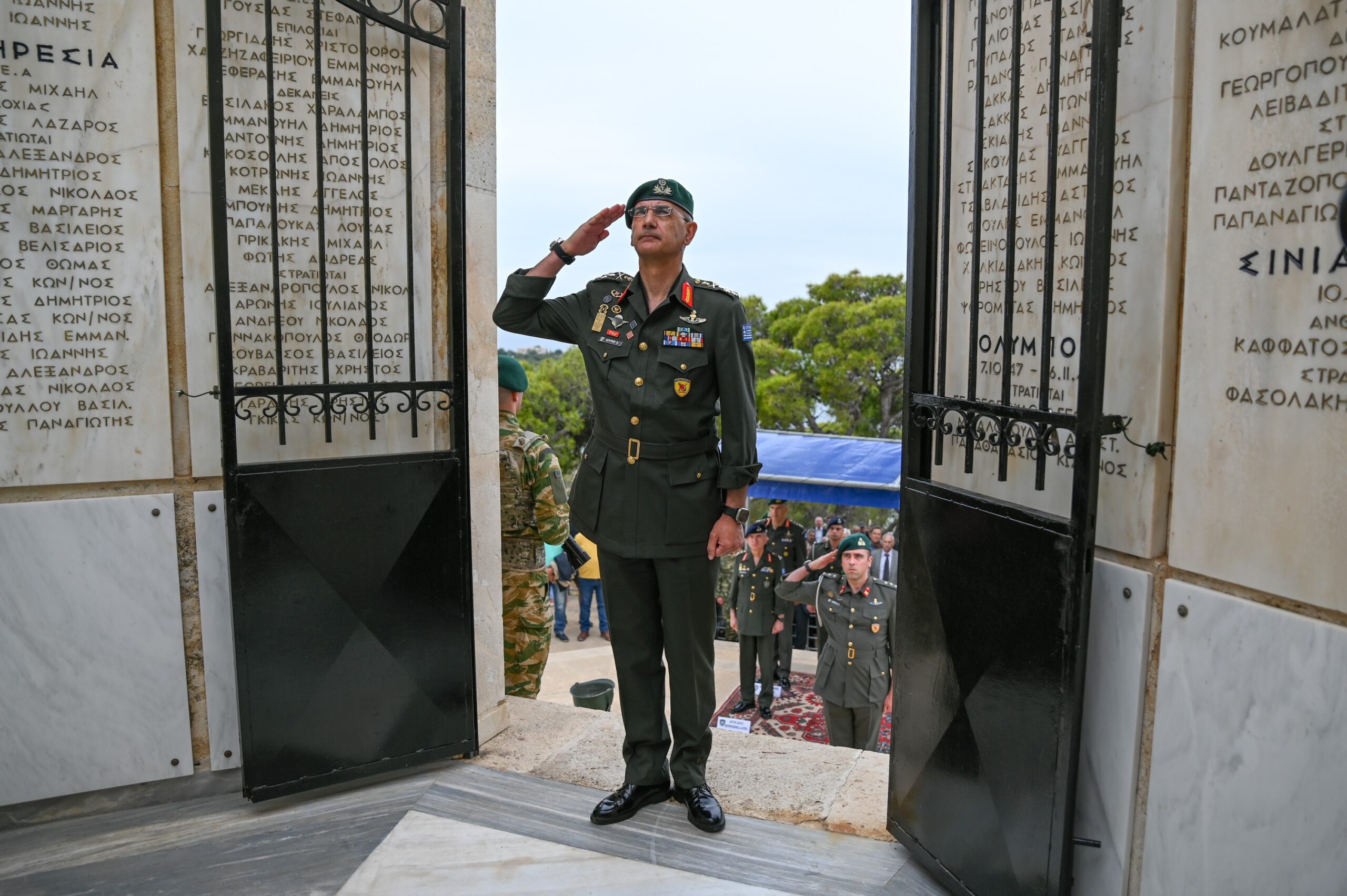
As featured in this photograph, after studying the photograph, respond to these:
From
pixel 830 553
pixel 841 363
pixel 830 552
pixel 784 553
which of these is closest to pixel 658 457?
pixel 830 553

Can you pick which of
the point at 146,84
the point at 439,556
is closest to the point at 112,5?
the point at 146,84

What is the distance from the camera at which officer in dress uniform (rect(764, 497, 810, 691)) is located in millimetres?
9633

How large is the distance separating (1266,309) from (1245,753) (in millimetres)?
905

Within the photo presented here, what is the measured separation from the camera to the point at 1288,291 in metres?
1.81

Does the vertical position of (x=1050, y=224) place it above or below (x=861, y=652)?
above

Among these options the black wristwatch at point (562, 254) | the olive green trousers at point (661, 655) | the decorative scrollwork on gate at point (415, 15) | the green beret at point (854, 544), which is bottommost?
the green beret at point (854, 544)

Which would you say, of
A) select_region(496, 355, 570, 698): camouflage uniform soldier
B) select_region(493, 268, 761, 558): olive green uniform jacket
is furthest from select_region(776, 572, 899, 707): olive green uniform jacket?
select_region(493, 268, 761, 558): olive green uniform jacket

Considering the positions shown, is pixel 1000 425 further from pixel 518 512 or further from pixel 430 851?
pixel 518 512

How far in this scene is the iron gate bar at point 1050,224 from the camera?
218cm

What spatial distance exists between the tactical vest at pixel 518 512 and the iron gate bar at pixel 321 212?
1.44 m

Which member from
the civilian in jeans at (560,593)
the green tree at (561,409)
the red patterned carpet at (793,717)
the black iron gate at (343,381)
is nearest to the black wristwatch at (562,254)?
the black iron gate at (343,381)

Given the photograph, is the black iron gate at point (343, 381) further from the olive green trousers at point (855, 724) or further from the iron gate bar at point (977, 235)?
the olive green trousers at point (855, 724)

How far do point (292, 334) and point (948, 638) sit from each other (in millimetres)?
2331

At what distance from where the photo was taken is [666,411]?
289 cm
